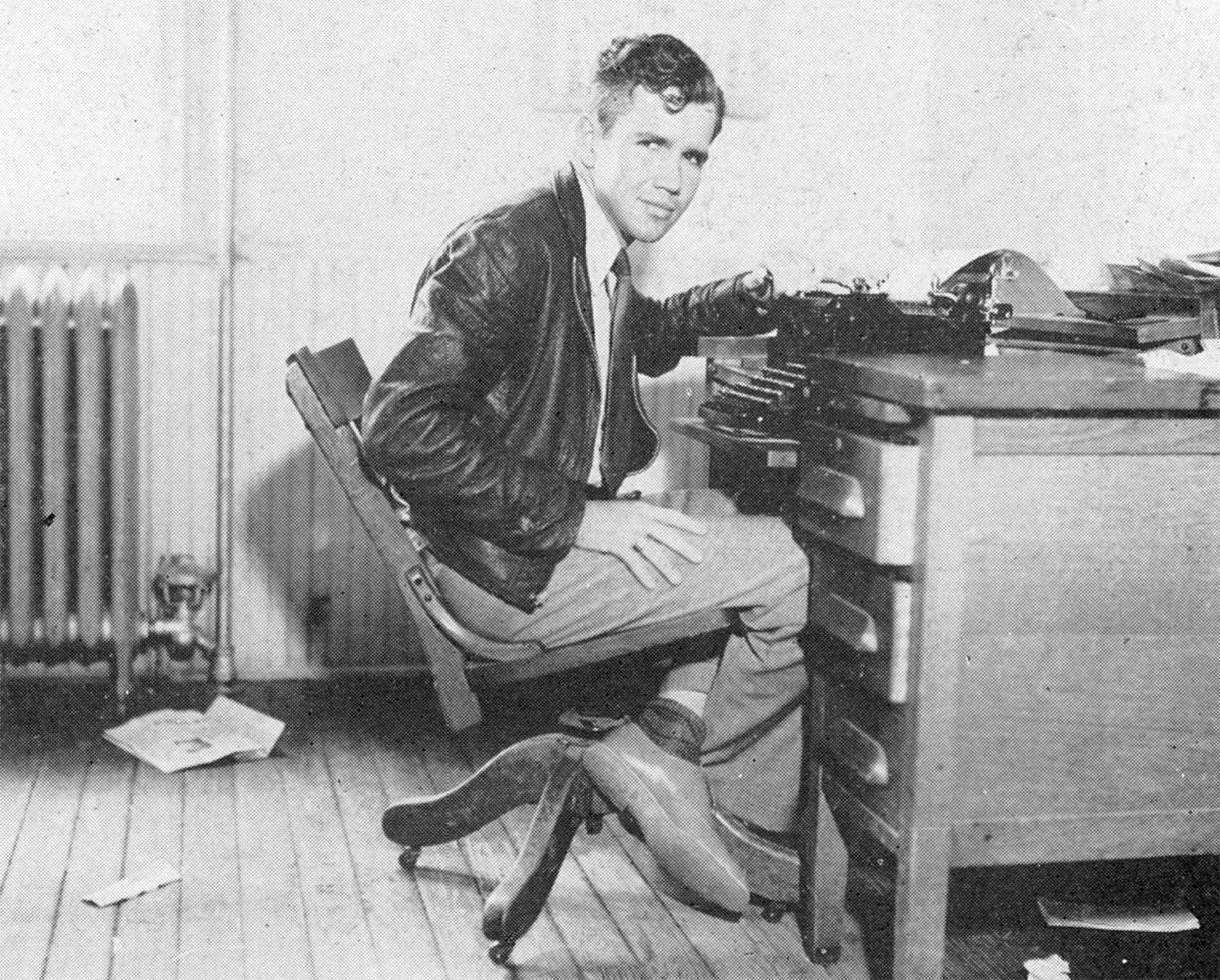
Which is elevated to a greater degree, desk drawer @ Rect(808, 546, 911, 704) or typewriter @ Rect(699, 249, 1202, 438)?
typewriter @ Rect(699, 249, 1202, 438)

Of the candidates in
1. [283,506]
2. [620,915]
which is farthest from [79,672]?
[620,915]

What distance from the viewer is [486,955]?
2.16 meters

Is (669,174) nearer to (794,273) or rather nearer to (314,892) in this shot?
(314,892)

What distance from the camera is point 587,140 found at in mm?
2242

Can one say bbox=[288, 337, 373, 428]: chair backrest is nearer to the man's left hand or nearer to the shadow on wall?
the shadow on wall

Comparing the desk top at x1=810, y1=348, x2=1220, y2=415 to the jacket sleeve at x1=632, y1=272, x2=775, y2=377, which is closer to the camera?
the desk top at x1=810, y1=348, x2=1220, y2=415

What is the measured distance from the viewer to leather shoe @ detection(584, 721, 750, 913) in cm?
213

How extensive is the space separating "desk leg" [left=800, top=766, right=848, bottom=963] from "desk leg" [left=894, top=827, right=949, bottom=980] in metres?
0.31

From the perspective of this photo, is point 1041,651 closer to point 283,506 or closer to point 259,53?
point 283,506

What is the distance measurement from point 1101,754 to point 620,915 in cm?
81

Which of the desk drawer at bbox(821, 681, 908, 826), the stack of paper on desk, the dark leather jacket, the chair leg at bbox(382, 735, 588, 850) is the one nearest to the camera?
the desk drawer at bbox(821, 681, 908, 826)

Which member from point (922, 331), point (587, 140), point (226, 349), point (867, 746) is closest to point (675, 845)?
point (867, 746)

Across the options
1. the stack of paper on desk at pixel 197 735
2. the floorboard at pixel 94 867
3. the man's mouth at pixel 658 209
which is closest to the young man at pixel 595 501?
the man's mouth at pixel 658 209

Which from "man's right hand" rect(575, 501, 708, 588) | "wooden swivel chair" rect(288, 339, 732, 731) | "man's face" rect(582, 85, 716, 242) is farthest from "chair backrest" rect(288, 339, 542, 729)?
"man's face" rect(582, 85, 716, 242)
